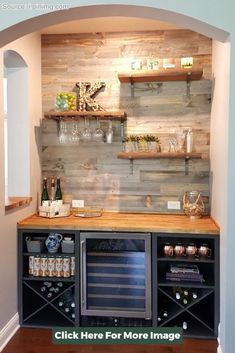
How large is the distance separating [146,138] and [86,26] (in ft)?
4.00

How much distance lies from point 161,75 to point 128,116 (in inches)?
21.6

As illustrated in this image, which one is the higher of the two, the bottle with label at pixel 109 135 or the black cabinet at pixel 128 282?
the bottle with label at pixel 109 135

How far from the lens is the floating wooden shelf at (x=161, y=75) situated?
3.08 meters

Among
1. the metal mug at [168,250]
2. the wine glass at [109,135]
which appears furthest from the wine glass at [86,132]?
the metal mug at [168,250]

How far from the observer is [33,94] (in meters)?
3.31

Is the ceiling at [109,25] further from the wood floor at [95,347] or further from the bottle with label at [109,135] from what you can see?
the wood floor at [95,347]

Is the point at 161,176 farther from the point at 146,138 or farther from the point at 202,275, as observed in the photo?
the point at 202,275

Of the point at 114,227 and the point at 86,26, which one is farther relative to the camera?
the point at 86,26

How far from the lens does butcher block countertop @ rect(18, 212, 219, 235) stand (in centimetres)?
282

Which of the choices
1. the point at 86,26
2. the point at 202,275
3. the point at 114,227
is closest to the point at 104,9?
the point at 86,26

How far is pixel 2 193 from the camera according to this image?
2.61 metres

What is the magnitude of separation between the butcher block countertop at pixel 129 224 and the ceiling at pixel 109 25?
1791 millimetres

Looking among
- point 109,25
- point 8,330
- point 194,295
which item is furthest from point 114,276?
point 109,25

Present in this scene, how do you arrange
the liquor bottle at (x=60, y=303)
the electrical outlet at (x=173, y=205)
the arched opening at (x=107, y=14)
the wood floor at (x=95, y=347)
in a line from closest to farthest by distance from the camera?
the arched opening at (x=107, y=14)
the wood floor at (x=95, y=347)
the liquor bottle at (x=60, y=303)
the electrical outlet at (x=173, y=205)
